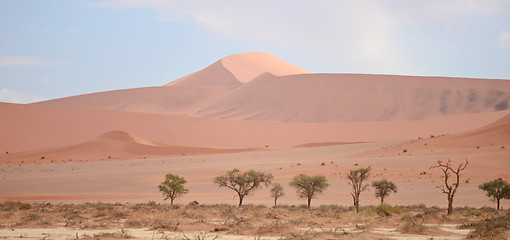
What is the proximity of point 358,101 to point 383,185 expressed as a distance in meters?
78.8

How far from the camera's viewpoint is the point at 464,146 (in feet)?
165

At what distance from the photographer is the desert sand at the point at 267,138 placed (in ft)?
130

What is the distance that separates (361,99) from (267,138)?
33.1 metres

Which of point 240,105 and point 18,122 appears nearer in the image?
point 18,122

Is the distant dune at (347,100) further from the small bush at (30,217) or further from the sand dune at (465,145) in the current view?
the small bush at (30,217)

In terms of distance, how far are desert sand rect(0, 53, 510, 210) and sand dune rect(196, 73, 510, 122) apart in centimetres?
25

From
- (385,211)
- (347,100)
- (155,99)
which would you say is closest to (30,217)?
(385,211)

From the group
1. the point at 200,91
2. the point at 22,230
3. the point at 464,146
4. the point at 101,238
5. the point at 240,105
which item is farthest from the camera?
the point at 200,91

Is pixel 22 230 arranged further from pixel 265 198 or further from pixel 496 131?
pixel 496 131

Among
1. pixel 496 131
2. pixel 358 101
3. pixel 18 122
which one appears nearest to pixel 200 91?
pixel 358 101

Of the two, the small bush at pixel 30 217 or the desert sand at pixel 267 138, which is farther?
the desert sand at pixel 267 138

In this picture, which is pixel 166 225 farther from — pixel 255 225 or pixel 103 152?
pixel 103 152

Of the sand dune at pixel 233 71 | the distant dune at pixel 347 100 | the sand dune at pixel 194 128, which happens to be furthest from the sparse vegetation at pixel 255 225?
the sand dune at pixel 233 71

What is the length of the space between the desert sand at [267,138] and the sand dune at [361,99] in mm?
246
